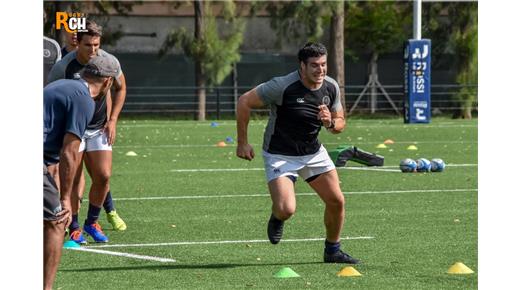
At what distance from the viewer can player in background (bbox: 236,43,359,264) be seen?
10.3 meters

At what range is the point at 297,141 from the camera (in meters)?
10.5

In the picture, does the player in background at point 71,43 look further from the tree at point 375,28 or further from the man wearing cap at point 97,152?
the tree at point 375,28

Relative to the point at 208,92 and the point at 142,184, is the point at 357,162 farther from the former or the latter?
the point at 208,92

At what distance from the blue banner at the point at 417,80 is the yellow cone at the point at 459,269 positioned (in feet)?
70.5

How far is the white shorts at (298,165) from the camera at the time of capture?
10438 mm

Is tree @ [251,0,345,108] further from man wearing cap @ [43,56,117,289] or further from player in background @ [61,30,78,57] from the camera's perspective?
man wearing cap @ [43,56,117,289]

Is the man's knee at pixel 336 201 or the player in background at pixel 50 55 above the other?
the player in background at pixel 50 55

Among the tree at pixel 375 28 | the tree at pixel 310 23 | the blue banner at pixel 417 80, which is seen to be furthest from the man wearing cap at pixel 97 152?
the tree at pixel 375 28

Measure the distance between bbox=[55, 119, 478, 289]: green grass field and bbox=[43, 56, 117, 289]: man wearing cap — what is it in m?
1.00

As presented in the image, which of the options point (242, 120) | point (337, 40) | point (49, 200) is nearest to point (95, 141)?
point (242, 120)

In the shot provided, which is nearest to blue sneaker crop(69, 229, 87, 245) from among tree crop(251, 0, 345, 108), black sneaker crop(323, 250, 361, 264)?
black sneaker crop(323, 250, 361, 264)

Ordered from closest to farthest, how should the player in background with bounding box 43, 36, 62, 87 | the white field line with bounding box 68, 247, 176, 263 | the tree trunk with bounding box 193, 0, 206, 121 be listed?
the white field line with bounding box 68, 247, 176, 263, the player in background with bounding box 43, 36, 62, 87, the tree trunk with bounding box 193, 0, 206, 121
